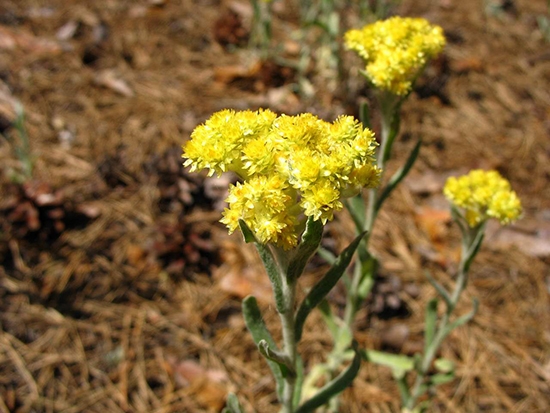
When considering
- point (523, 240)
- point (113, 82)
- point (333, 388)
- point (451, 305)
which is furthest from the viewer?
point (113, 82)

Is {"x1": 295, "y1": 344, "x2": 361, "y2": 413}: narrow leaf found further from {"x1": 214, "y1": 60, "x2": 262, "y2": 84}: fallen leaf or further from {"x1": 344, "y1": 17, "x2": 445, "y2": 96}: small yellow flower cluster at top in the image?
{"x1": 214, "y1": 60, "x2": 262, "y2": 84}: fallen leaf

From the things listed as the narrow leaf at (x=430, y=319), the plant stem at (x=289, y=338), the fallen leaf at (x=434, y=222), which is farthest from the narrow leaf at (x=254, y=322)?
the fallen leaf at (x=434, y=222)

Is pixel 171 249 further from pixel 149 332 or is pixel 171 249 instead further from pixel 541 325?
pixel 541 325

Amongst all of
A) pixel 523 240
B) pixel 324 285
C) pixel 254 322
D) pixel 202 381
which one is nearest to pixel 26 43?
pixel 202 381

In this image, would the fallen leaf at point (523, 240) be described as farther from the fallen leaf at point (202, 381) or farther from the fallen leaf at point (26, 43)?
the fallen leaf at point (26, 43)

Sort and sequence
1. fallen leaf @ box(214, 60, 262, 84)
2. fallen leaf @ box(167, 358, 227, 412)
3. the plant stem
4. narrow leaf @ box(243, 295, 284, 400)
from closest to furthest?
the plant stem
narrow leaf @ box(243, 295, 284, 400)
fallen leaf @ box(167, 358, 227, 412)
fallen leaf @ box(214, 60, 262, 84)

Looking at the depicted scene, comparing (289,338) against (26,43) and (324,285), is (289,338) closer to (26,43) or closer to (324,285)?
(324,285)

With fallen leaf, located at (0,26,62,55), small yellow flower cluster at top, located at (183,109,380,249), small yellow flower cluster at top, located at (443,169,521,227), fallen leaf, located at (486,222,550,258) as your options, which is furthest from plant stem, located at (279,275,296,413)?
fallen leaf, located at (0,26,62,55)

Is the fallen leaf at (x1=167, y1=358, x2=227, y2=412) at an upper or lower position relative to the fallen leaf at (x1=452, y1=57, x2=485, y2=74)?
lower
